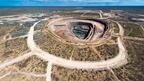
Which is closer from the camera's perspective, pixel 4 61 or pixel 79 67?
pixel 79 67

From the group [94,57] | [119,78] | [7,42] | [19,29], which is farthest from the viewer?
[19,29]

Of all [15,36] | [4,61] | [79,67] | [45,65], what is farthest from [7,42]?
[79,67]

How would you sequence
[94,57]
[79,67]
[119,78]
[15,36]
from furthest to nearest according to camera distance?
1. [15,36]
2. [94,57]
3. [79,67]
4. [119,78]

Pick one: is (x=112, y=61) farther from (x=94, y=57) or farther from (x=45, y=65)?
(x=45, y=65)

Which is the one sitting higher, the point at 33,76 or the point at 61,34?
the point at 61,34

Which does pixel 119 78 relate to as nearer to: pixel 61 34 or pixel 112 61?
pixel 112 61

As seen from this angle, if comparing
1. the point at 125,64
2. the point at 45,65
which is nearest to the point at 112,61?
the point at 125,64
